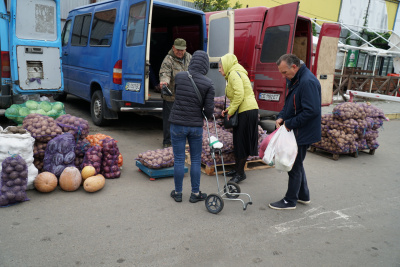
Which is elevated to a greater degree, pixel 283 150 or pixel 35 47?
pixel 35 47

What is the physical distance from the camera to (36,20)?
5977mm

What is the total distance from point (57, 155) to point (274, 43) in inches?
199

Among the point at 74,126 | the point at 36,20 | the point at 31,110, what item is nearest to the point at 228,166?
the point at 74,126

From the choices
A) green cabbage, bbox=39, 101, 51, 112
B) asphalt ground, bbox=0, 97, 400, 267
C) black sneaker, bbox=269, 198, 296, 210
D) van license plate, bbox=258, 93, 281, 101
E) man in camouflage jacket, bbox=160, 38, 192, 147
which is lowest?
asphalt ground, bbox=0, 97, 400, 267

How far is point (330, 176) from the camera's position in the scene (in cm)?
560

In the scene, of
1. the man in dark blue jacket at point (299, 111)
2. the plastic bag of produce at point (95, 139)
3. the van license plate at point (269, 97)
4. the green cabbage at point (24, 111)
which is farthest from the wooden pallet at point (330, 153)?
the green cabbage at point (24, 111)

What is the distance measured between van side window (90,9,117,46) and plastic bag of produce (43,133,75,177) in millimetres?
3105

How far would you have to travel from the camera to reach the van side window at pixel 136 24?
601 cm

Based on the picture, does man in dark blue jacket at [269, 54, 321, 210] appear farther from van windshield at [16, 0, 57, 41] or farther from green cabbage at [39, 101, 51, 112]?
van windshield at [16, 0, 57, 41]

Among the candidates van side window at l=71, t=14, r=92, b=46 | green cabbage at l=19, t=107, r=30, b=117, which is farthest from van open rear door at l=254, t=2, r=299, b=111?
green cabbage at l=19, t=107, r=30, b=117

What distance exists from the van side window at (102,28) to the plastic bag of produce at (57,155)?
122 inches

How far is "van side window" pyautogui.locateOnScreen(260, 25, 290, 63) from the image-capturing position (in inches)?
269

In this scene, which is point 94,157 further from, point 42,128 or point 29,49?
point 29,49

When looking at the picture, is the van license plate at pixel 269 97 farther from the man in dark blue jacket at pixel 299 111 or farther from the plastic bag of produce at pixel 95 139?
the plastic bag of produce at pixel 95 139
